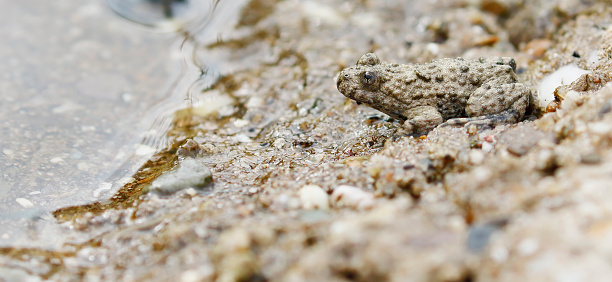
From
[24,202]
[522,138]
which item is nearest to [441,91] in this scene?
[522,138]

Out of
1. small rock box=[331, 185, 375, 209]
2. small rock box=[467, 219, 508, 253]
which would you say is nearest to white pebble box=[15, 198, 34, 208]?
small rock box=[331, 185, 375, 209]

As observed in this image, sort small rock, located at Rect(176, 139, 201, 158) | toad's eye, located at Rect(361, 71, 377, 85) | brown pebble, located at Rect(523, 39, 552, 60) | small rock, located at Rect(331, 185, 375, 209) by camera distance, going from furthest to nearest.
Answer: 1. brown pebble, located at Rect(523, 39, 552, 60)
2. small rock, located at Rect(176, 139, 201, 158)
3. toad's eye, located at Rect(361, 71, 377, 85)
4. small rock, located at Rect(331, 185, 375, 209)

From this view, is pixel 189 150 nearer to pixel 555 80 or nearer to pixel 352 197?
pixel 352 197

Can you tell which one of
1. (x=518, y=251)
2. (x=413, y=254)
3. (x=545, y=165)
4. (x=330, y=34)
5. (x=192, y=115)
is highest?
(x=330, y=34)

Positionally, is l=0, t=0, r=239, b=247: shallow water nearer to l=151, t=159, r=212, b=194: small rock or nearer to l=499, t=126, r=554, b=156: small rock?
l=151, t=159, r=212, b=194: small rock

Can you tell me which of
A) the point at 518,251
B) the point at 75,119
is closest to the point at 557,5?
the point at 518,251

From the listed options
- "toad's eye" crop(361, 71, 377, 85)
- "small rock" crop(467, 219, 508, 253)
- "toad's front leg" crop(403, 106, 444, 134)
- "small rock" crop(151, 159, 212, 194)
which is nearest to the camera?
"small rock" crop(467, 219, 508, 253)

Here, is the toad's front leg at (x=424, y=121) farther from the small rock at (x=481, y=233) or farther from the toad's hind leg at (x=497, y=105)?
the small rock at (x=481, y=233)

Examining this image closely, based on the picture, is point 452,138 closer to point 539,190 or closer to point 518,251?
point 539,190
